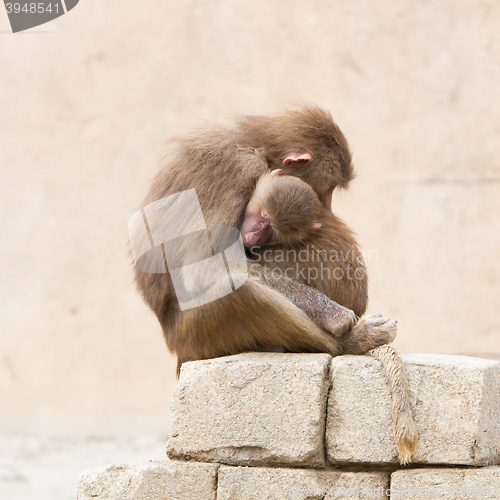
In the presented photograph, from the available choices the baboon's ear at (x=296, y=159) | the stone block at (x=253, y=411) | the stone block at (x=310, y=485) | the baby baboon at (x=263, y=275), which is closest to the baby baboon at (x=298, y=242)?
the baby baboon at (x=263, y=275)

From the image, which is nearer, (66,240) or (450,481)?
(450,481)

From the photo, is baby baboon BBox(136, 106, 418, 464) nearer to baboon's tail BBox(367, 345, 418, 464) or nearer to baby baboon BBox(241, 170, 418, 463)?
baby baboon BBox(241, 170, 418, 463)

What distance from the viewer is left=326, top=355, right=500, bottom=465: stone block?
3.20m

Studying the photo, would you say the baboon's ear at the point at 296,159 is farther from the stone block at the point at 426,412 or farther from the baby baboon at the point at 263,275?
the stone block at the point at 426,412

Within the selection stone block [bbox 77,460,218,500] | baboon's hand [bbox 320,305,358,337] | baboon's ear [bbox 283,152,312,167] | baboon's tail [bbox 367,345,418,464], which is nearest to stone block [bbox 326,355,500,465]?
baboon's tail [bbox 367,345,418,464]

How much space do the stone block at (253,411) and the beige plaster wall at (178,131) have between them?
5.21 m

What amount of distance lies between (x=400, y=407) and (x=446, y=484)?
0.41 meters

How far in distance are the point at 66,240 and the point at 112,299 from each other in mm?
917

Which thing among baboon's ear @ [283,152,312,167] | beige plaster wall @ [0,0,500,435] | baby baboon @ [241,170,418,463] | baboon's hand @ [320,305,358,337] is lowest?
beige plaster wall @ [0,0,500,435]

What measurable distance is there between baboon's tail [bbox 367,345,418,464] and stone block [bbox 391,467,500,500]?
0.13m

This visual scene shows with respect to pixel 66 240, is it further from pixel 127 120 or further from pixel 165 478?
pixel 165 478

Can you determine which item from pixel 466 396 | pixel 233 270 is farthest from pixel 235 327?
pixel 466 396

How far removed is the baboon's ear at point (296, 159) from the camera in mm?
3807

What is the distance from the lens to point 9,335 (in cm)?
867
